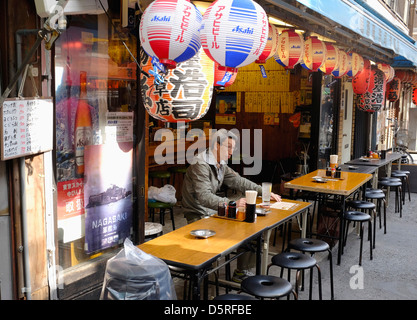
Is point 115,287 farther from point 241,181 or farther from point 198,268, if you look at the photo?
point 241,181

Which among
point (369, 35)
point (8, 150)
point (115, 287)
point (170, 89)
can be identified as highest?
point (369, 35)

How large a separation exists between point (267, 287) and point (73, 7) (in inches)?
118

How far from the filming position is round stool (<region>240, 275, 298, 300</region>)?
376cm

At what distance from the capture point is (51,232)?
4348 millimetres

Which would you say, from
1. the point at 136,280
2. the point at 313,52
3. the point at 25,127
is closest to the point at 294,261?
Result: the point at 136,280

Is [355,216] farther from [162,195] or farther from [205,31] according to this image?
[205,31]

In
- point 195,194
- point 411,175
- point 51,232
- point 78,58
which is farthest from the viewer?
point 411,175

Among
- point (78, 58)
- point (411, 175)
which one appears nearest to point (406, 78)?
point (411, 175)

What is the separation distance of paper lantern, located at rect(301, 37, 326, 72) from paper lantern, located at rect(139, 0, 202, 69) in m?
3.44

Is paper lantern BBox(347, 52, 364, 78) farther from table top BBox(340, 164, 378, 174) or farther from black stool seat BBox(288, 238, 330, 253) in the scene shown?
black stool seat BBox(288, 238, 330, 253)

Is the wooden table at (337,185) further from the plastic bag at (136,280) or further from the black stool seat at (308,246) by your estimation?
the plastic bag at (136,280)

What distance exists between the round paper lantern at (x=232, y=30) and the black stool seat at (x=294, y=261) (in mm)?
2074

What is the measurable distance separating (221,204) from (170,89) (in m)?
1.44

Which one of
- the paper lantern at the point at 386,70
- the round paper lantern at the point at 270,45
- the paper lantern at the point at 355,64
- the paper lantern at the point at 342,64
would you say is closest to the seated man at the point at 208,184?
the round paper lantern at the point at 270,45
